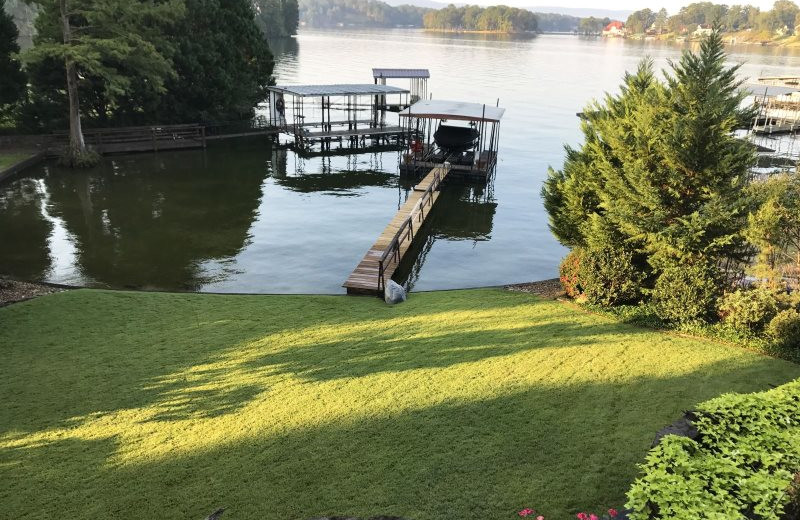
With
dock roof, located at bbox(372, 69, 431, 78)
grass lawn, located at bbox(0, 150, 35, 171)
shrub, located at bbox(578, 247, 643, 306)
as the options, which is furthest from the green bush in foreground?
dock roof, located at bbox(372, 69, 431, 78)

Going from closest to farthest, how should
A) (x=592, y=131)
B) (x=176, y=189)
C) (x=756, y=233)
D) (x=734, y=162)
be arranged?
(x=756, y=233) < (x=734, y=162) < (x=592, y=131) < (x=176, y=189)

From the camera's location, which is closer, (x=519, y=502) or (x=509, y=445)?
(x=519, y=502)

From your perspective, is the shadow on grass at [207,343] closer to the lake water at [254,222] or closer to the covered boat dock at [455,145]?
the lake water at [254,222]

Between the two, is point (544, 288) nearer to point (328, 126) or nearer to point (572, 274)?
point (572, 274)

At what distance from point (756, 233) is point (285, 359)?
10.1m

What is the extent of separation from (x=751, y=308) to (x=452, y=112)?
2155cm

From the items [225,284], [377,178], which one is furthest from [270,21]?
[225,284]

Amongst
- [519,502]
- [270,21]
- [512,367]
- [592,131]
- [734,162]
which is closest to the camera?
[519,502]

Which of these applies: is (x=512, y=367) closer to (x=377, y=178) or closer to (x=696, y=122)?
(x=696, y=122)

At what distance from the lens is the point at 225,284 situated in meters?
17.2

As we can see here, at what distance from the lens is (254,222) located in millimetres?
23406

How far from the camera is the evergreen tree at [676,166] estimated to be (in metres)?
12.8

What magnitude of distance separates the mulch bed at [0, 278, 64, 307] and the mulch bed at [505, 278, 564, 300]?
41.0 feet

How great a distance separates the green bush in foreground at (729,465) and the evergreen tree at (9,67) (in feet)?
116
